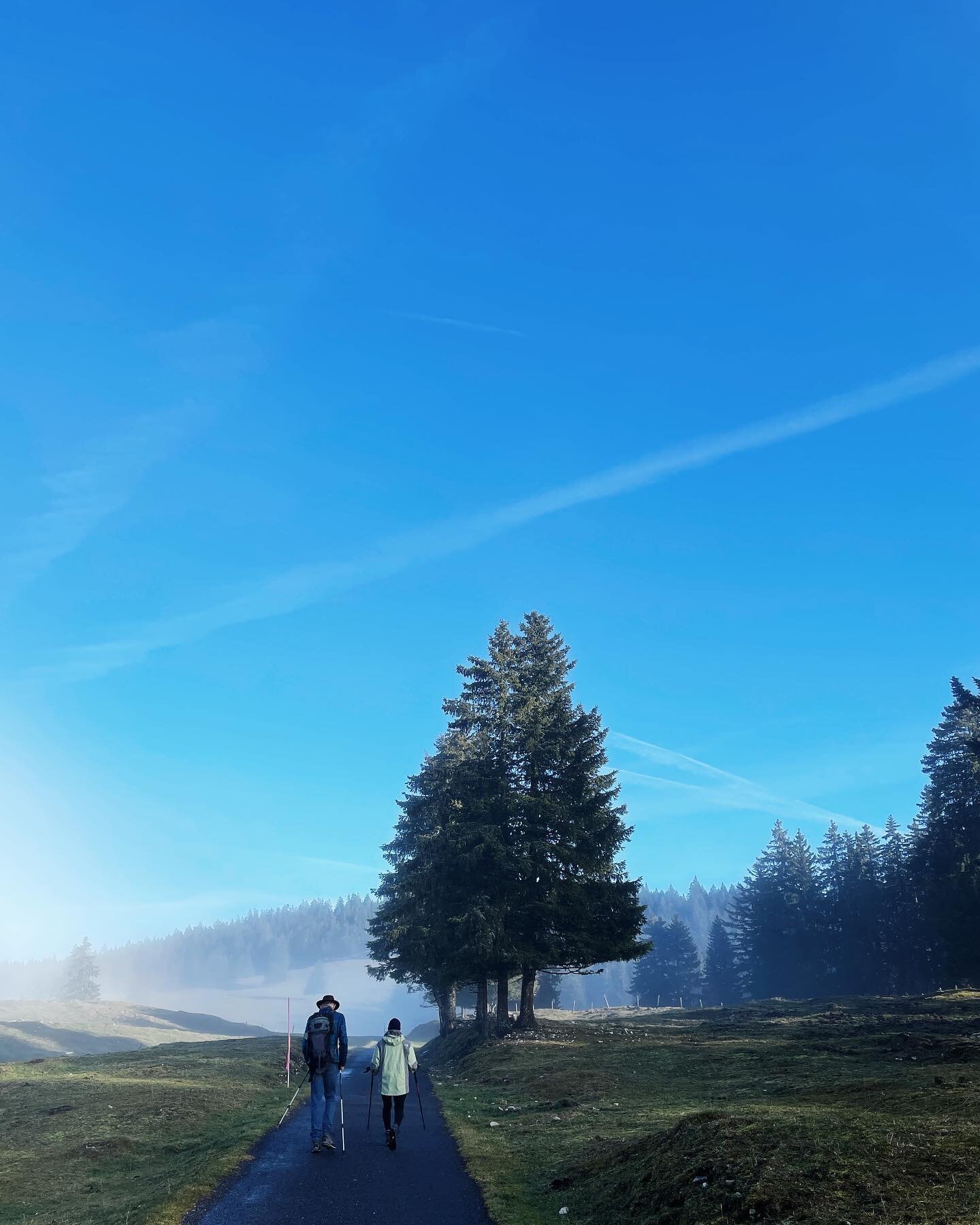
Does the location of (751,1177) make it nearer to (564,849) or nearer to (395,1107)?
(395,1107)

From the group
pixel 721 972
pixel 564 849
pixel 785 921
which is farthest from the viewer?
pixel 721 972

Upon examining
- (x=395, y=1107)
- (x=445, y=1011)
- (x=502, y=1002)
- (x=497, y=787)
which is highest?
(x=497, y=787)

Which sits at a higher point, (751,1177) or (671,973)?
(751,1177)

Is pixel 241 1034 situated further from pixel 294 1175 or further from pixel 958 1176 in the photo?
pixel 958 1176

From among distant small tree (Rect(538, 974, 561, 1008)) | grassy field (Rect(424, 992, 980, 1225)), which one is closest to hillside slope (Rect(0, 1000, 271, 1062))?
distant small tree (Rect(538, 974, 561, 1008))

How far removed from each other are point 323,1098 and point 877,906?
247 feet

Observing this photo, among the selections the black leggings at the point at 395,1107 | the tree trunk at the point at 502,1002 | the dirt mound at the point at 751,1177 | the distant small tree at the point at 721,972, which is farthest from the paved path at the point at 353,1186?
the distant small tree at the point at 721,972

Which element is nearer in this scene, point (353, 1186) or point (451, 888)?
point (353, 1186)

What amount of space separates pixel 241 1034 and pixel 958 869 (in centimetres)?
12089

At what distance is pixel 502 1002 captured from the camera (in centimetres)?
3700

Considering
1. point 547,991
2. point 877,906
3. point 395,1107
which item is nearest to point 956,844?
point 877,906

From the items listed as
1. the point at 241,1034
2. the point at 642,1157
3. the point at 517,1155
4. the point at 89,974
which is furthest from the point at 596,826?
the point at 89,974

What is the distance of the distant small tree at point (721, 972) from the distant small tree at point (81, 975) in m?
127

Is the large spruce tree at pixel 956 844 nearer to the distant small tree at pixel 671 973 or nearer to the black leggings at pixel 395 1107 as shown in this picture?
the black leggings at pixel 395 1107
